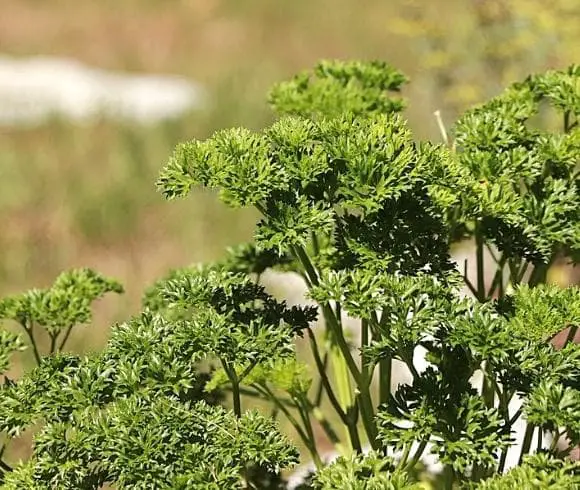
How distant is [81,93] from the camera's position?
8.95m

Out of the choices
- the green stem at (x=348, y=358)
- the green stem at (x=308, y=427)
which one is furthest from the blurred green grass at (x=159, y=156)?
the green stem at (x=348, y=358)

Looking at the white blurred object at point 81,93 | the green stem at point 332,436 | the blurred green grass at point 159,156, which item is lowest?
the green stem at point 332,436

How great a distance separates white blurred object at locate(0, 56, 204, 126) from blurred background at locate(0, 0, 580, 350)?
3cm

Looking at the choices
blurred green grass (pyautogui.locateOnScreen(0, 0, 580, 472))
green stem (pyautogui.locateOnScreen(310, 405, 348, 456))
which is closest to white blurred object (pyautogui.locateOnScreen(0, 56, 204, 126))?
blurred green grass (pyautogui.locateOnScreen(0, 0, 580, 472))

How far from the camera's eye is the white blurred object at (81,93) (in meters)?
8.05

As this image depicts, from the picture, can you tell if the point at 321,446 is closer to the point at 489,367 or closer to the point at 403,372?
the point at 403,372

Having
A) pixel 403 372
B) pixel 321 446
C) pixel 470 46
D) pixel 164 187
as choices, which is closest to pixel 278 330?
pixel 164 187

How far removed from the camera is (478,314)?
150cm

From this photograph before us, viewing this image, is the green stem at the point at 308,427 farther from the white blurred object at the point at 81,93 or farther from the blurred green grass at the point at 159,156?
the white blurred object at the point at 81,93

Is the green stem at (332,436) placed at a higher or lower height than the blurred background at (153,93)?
lower

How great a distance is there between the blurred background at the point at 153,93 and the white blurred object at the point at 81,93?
0.03 meters

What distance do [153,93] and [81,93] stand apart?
770 millimetres

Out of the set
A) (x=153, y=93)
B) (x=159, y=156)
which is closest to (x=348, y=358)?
(x=159, y=156)

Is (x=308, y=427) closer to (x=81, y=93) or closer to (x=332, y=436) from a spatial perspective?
(x=332, y=436)
